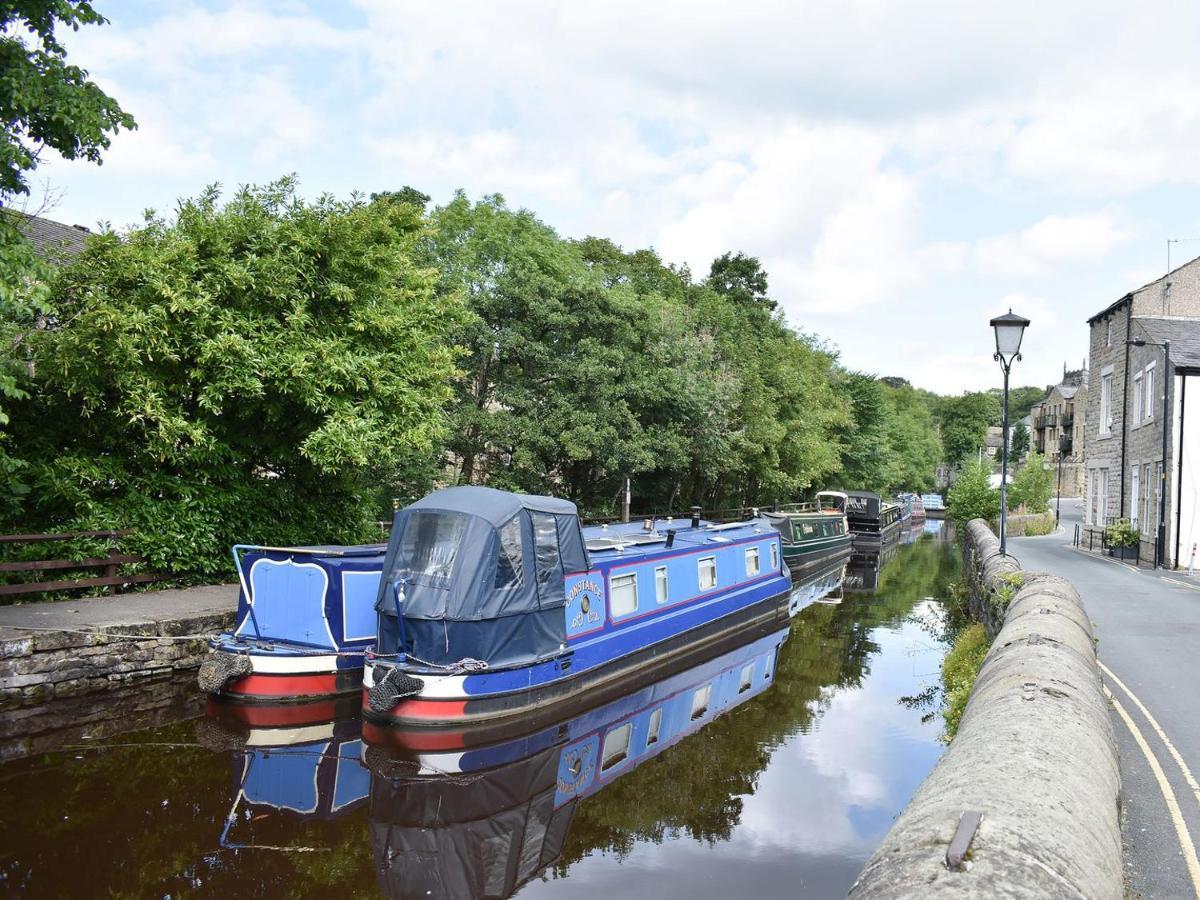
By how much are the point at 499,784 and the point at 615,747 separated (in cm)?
193

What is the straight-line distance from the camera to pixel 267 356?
13.6 m

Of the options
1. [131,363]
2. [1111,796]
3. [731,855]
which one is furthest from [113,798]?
[1111,796]

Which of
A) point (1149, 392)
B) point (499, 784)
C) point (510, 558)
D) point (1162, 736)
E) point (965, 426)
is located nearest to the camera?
point (1162, 736)

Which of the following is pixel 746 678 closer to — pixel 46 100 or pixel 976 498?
pixel 46 100

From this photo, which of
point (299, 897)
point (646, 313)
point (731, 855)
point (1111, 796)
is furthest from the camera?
point (646, 313)

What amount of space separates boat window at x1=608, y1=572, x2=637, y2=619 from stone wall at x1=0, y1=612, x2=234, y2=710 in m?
5.82

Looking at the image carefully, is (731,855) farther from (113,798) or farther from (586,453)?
(586,453)

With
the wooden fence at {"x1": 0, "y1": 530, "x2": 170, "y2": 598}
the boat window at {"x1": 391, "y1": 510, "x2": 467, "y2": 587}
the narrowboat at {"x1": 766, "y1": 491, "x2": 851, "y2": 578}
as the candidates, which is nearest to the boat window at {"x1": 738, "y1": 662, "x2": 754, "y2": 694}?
the boat window at {"x1": 391, "y1": 510, "x2": 467, "y2": 587}

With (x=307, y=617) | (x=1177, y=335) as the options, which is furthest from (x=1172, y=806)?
(x=1177, y=335)

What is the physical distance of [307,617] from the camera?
11.5 meters

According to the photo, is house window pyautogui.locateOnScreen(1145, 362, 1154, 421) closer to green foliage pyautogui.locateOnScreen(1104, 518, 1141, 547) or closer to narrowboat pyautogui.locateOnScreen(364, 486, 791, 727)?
green foliage pyautogui.locateOnScreen(1104, 518, 1141, 547)

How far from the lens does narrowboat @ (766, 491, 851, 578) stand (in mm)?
27031

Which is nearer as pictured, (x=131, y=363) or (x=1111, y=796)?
(x=1111, y=796)

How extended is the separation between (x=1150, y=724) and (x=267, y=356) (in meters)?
12.3
